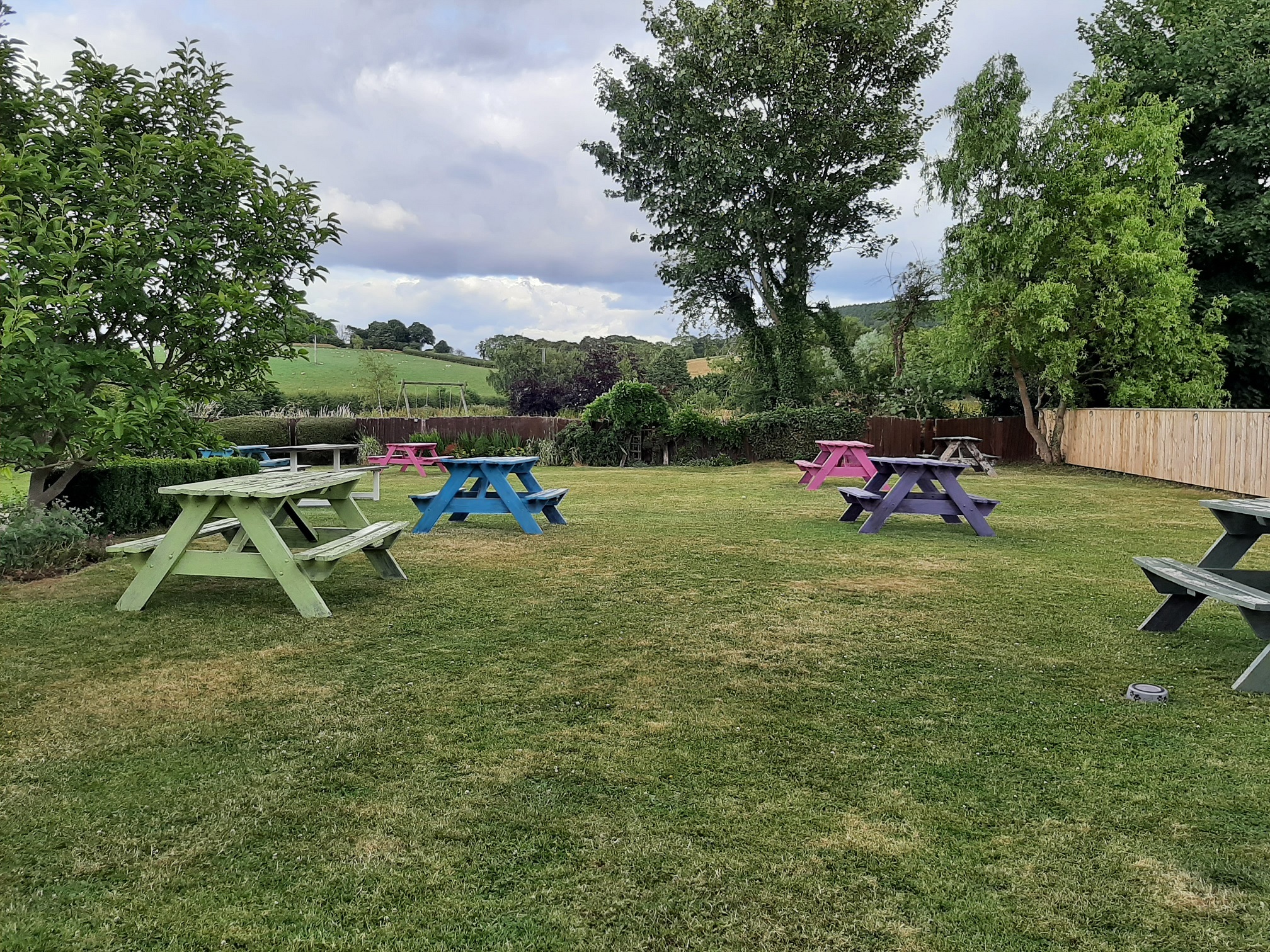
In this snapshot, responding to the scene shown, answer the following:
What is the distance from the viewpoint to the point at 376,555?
5.74 meters

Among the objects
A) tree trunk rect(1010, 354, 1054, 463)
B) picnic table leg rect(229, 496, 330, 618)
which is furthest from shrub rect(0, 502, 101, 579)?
tree trunk rect(1010, 354, 1054, 463)

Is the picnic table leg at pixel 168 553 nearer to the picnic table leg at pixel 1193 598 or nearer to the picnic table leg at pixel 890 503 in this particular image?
the picnic table leg at pixel 1193 598

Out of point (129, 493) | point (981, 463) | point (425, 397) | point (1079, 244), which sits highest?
point (1079, 244)

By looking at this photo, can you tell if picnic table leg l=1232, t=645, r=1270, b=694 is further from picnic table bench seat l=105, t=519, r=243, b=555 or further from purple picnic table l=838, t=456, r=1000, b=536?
picnic table bench seat l=105, t=519, r=243, b=555

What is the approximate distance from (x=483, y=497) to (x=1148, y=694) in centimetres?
602

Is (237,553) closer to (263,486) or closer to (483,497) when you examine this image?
(263,486)

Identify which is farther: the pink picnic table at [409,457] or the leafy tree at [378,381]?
the leafy tree at [378,381]

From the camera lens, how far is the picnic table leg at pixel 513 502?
7902 mm

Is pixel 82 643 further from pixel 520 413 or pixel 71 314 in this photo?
pixel 520 413

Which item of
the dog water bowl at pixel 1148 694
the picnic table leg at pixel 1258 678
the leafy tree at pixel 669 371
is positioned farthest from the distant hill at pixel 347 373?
the picnic table leg at pixel 1258 678

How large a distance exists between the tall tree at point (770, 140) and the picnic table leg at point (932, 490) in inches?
626

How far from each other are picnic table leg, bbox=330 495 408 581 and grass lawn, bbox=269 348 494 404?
32274mm

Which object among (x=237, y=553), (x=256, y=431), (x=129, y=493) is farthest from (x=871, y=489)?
(x=256, y=431)

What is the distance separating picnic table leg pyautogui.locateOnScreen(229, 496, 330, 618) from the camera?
449cm
